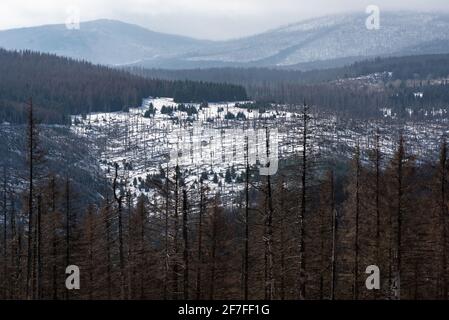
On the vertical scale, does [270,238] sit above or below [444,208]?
below

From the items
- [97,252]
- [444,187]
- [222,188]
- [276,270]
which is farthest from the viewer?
[222,188]

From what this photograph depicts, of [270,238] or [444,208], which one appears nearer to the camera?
[270,238]

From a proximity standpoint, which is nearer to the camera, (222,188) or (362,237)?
(362,237)

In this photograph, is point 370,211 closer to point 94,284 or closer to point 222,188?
point 94,284

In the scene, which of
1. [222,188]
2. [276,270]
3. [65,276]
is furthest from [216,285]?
[222,188]

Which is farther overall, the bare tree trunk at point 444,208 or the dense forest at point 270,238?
the bare tree trunk at point 444,208

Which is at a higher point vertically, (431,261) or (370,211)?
(370,211)

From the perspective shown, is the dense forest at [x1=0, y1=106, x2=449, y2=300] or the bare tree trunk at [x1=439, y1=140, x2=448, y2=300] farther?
the bare tree trunk at [x1=439, y1=140, x2=448, y2=300]

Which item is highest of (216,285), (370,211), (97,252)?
(370,211)
